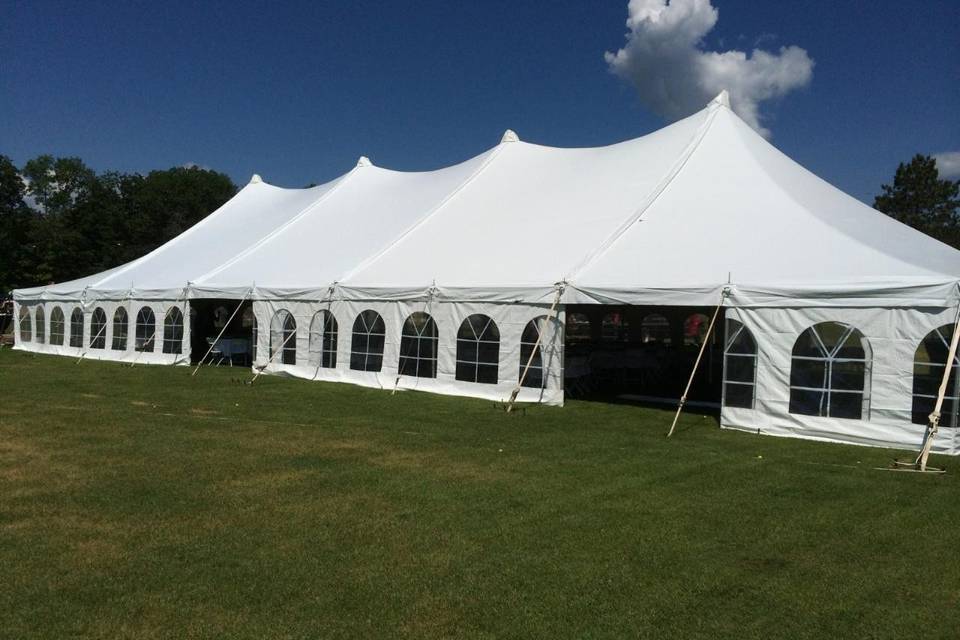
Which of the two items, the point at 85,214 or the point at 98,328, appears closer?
the point at 98,328

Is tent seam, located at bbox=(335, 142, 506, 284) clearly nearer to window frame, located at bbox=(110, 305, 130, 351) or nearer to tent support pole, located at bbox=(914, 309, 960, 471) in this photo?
window frame, located at bbox=(110, 305, 130, 351)

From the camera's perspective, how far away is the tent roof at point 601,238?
30.7ft

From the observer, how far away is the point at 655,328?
2244 cm

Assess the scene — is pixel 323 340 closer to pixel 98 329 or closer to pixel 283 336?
pixel 283 336

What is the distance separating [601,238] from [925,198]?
41.6 meters

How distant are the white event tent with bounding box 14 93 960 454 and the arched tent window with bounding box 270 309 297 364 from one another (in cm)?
4

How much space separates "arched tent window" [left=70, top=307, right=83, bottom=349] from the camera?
758 inches

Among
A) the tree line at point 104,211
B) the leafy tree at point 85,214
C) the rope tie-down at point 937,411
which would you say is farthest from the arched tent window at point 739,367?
the leafy tree at point 85,214

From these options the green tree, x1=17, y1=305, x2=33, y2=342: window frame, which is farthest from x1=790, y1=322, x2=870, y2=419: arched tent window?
the green tree

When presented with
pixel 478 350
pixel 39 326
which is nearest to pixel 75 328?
pixel 39 326

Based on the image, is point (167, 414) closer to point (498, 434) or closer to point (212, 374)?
point (498, 434)

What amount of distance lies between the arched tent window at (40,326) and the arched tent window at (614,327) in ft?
52.0

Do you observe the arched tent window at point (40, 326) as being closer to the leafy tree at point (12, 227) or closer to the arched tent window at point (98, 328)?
the arched tent window at point (98, 328)

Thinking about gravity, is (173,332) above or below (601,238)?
below
